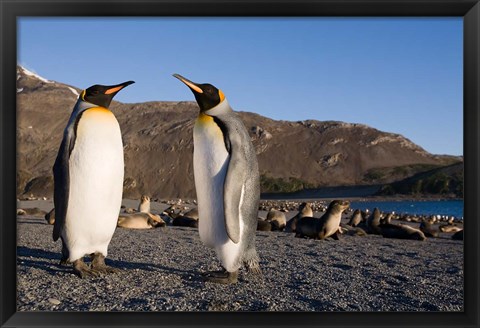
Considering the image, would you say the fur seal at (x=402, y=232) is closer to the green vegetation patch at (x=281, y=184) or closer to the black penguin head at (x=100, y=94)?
the black penguin head at (x=100, y=94)

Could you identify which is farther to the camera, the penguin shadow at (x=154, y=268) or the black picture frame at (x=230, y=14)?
the penguin shadow at (x=154, y=268)

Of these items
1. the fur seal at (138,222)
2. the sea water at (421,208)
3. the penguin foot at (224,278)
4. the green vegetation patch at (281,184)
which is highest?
the penguin foot at (224,278)

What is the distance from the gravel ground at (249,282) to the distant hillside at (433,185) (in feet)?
134

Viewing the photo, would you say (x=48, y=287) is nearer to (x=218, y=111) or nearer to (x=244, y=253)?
(x=244, y=253)

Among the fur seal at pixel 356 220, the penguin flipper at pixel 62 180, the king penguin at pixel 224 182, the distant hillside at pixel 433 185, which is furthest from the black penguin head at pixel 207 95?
the distant hillside at pixel 433 185

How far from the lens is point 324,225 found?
838 centimetres

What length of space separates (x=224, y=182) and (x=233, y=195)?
13 centimetres

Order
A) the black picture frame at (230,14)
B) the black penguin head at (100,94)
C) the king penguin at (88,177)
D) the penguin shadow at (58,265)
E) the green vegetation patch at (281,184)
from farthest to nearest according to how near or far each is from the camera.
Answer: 1. the green vegetation patch at (281,184)
2. the penguin shadow at (58,265)
3. the black penguin head at (100,94)
4. the king penguin at (88,177)
5. the black picture frame at (230,14)

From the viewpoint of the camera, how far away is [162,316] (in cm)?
263

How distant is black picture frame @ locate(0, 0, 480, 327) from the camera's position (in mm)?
2633

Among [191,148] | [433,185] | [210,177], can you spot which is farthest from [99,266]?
[433,185]

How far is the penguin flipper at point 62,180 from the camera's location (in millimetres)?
4180

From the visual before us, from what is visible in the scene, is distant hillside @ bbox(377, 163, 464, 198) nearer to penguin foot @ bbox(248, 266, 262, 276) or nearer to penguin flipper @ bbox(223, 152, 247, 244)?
penguin foot @ bbox(248, 266, 262, 276)

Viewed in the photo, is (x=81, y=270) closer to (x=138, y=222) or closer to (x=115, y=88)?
(x=115, y=88)
